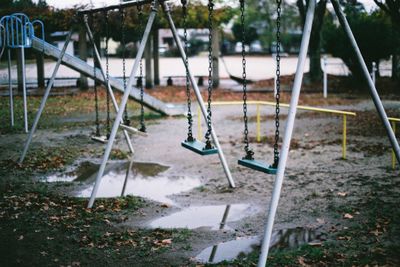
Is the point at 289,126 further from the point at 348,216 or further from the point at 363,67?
the point at 348,216

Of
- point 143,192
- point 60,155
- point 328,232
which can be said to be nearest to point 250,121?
point 60,155

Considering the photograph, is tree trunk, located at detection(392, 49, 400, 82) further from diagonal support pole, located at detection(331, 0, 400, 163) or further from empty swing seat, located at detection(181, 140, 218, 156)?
diagonal support pole, located at detection(331, 0, 400, 163)

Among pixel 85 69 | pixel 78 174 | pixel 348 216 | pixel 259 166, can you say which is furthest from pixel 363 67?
pixel 85 69

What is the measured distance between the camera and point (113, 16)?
77.2 ft

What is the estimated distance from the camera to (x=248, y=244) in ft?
19.1

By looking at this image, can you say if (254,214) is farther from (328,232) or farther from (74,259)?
(74,259)

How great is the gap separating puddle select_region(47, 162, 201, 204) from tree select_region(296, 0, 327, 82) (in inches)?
652

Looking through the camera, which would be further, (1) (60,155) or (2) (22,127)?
(2) (22,127)

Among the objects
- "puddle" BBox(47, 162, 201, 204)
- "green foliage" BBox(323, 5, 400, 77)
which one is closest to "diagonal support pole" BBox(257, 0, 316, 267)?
"puddle" BBox(47, 162, 201, 204)

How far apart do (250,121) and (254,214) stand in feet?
28.0

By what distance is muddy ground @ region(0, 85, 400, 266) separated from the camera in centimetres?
Answer: 541

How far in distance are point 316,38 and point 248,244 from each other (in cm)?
2084

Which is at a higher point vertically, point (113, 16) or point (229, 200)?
point (113, 16)

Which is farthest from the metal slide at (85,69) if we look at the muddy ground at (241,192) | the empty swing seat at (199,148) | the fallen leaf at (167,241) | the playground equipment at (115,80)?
the fallen leaf at (167,241)
